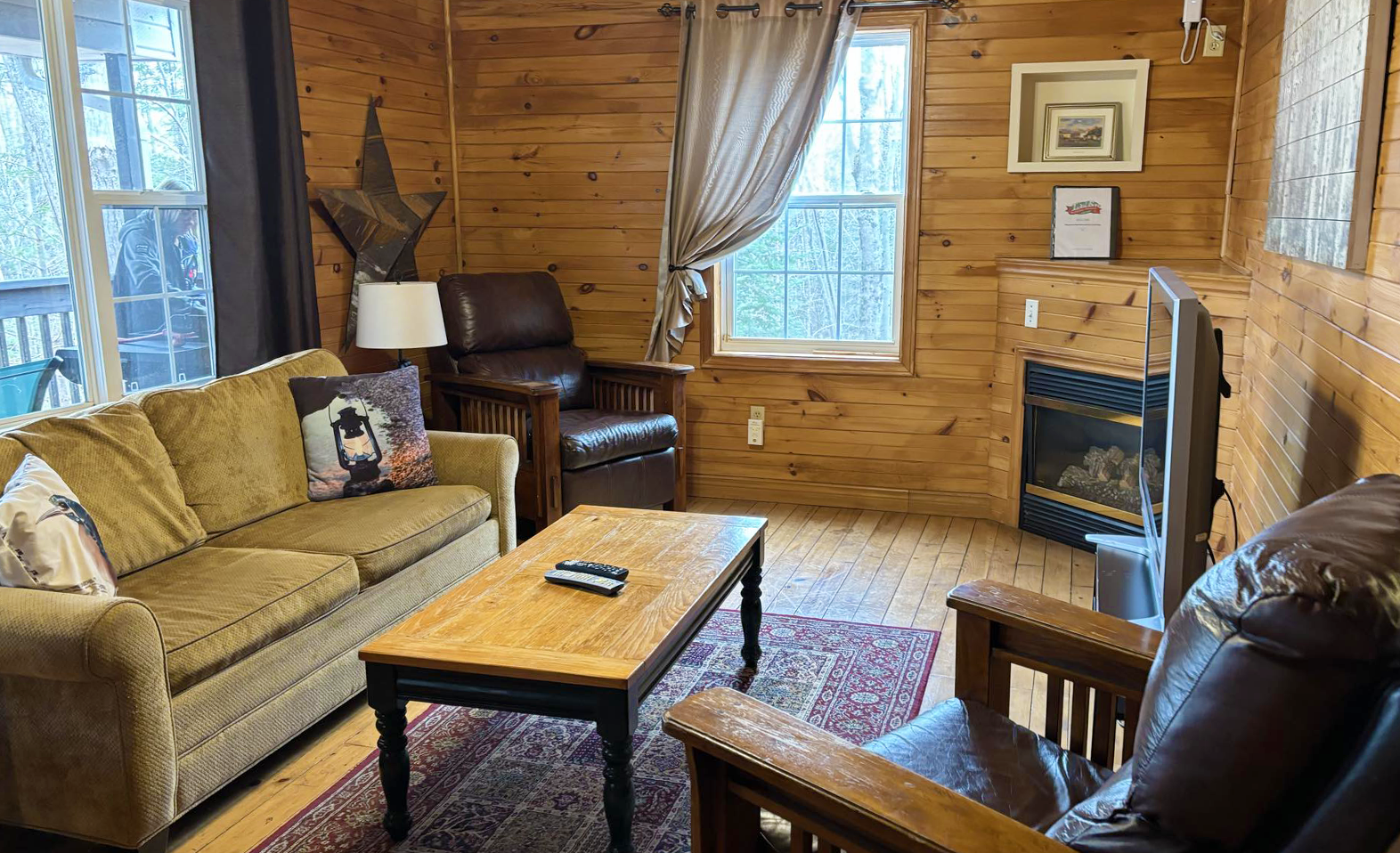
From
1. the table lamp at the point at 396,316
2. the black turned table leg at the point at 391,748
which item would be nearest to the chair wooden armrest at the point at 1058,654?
the black turned table leg at the point at 391,748

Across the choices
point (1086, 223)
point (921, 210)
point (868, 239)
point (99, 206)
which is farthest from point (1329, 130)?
point (99, 206)

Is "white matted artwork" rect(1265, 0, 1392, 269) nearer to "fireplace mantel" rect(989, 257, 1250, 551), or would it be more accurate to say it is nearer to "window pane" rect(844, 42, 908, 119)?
"fireplace mantel" rect(989, 257, 1250, 551)

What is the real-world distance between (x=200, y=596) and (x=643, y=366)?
230 cm

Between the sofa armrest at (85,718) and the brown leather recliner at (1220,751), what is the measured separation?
1166 millimetres

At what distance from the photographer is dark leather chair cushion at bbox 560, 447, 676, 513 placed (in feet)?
13.0

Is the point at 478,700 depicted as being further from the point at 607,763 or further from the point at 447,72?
the point at 447,72

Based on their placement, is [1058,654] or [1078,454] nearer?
[1058,654]

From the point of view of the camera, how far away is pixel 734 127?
453 centimetres

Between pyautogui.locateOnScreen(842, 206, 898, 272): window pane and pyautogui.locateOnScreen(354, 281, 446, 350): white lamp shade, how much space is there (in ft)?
5.89

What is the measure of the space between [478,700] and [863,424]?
2875 mm

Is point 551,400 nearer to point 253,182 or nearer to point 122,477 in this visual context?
point 253,182

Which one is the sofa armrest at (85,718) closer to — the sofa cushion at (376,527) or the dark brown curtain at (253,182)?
the sofa cushion at (376,527)

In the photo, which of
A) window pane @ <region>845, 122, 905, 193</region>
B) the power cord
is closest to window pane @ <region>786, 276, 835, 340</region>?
window pane @ <region>845, 122, 905, 193</region>

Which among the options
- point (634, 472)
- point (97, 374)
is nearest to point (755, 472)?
point (634, 472)
